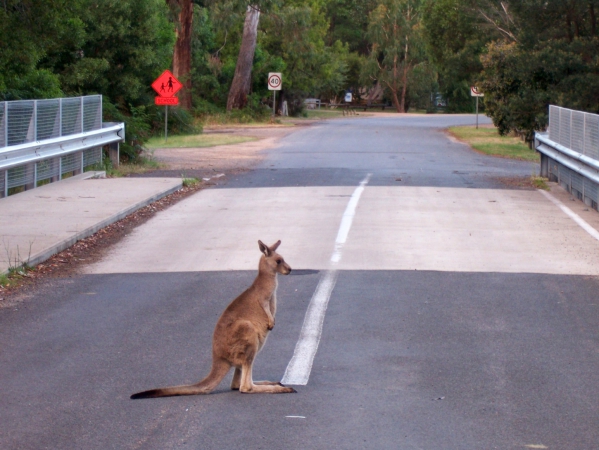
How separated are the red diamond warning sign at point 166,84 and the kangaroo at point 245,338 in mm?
24528

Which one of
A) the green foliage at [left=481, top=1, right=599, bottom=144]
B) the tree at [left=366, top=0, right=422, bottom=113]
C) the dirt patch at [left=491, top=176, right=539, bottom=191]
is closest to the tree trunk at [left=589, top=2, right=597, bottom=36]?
the green foliage at [left=481, top=1, right=599, bottom=144]

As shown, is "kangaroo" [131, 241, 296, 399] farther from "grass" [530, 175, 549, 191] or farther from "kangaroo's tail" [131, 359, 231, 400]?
"grass" [530, 175, 549, 191]

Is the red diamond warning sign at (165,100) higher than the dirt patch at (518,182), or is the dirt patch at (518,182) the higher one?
the red diamond warning sign at (165,100)

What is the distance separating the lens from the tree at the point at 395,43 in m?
84.8

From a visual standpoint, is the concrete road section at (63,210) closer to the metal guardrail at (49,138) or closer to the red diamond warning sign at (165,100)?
the metal guardrail at (49,138)

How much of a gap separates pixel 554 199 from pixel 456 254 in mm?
6213

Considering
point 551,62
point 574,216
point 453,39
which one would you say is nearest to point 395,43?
point 453,39

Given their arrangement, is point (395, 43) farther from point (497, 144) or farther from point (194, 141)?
point (194, 141)

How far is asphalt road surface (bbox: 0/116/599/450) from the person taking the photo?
5.37 metres

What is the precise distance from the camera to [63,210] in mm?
13984

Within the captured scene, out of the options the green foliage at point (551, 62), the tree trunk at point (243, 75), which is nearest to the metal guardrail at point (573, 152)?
the green foliage at point (551, 62)

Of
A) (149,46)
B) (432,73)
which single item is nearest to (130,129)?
(149,46)

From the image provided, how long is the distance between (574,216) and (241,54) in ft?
135

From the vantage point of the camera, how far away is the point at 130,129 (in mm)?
22906
